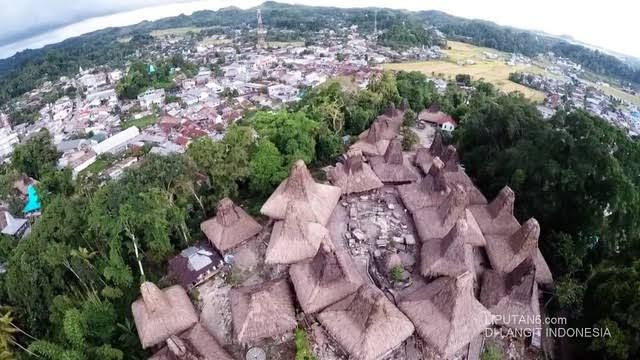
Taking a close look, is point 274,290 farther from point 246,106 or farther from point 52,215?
point 246,106

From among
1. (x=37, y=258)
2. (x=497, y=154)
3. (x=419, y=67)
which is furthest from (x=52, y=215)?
(x=419, y=67)

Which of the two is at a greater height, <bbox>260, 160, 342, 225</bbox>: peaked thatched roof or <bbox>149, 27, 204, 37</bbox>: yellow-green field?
<bbox>149, 27, 204, 37</bbox>: yellow-green field

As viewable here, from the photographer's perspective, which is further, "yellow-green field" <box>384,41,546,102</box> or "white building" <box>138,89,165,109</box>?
"yellow-green field" <box>384,41,546,102</box>

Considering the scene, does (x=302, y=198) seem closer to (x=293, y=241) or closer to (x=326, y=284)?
(x=293, y=241)

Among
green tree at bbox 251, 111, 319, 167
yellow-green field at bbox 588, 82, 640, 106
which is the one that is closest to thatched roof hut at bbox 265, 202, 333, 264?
green tree at bbox 251, 111, 319, 167

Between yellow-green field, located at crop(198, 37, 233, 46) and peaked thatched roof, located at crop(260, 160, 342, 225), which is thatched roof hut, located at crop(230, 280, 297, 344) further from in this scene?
yellow-green field, located at crop(198, 37, 233, 46)
